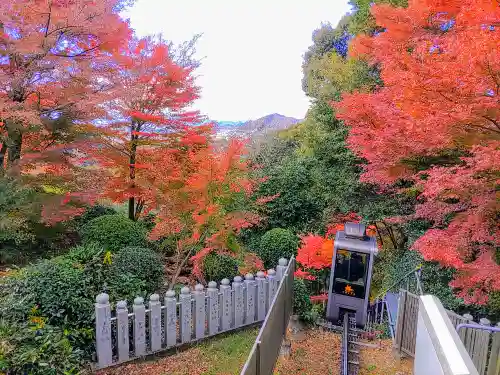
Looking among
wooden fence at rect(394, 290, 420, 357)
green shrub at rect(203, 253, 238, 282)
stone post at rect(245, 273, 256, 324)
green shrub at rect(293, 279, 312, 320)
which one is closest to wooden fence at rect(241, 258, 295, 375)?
stone post at rect(245, 273, 256, 324)

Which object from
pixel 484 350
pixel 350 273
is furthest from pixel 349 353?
pixel 484 350

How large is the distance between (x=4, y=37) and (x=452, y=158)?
948 cm

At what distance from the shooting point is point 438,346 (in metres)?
1.55

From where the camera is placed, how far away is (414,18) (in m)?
8.35

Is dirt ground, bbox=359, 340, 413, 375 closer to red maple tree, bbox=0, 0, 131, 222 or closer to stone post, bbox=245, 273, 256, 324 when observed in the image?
stone post, bbox=245, 273, 256, 324

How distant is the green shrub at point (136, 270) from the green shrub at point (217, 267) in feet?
3.12

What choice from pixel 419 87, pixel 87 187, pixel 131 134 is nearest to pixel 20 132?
pixel 87 187

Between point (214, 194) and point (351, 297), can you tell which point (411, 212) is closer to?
point (351, 297)

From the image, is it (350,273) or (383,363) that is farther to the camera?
(350,273)

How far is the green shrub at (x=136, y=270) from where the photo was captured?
5.61 meters

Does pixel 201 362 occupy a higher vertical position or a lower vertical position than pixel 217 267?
lower

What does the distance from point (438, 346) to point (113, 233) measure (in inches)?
282

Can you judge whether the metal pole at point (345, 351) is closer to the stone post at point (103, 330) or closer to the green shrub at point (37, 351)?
the stone post at point (103, 330)

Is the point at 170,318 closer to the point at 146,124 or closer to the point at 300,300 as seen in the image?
the point at 300,300
